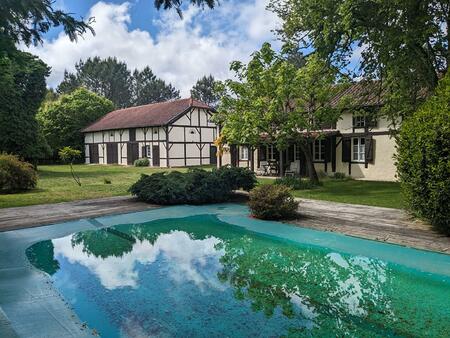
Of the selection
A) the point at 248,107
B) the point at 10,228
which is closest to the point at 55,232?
the point at 10,228

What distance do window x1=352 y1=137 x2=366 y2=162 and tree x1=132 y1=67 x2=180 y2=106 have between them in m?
54.3

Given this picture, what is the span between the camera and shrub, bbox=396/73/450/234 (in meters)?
6.94

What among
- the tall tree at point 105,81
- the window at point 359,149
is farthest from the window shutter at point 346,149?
the tall tree at point 105,81

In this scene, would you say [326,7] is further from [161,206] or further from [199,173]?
[161,206]

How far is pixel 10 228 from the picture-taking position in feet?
28.7

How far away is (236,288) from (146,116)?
1221 inches

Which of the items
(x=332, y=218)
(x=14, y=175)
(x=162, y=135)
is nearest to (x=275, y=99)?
(x=332, y=218)

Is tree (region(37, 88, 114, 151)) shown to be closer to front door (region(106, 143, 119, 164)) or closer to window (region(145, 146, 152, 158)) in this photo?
front door (region(106, 143, 119, 164))

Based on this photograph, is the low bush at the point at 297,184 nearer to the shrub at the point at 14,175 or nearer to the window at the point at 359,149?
the window at the point at 359,149

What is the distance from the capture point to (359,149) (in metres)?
19.0

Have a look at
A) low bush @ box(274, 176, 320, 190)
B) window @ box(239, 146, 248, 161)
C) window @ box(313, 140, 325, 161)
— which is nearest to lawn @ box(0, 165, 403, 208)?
low bush @ box(274, 176, 320, 190)

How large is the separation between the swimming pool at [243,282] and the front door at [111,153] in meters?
28.5

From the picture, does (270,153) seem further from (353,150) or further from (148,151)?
(148,151)

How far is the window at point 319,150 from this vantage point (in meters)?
20.4
